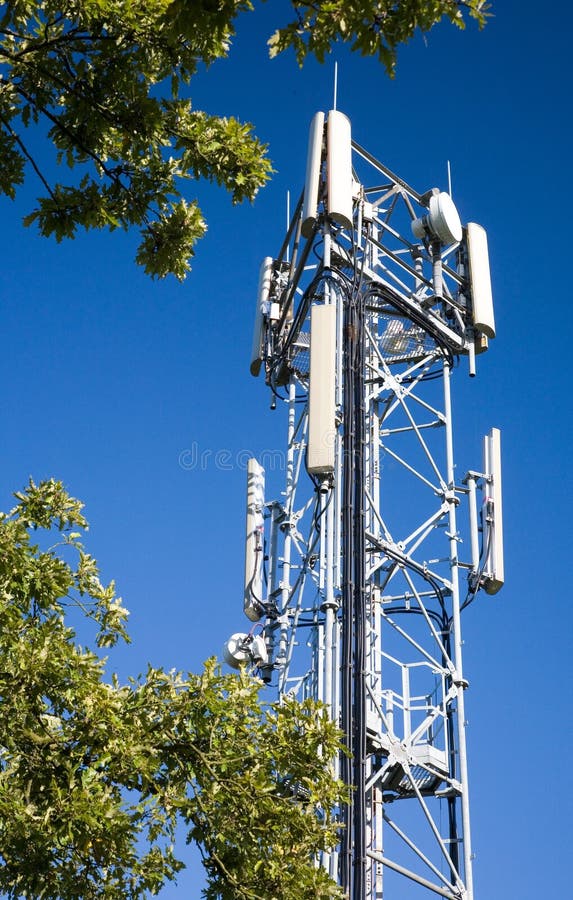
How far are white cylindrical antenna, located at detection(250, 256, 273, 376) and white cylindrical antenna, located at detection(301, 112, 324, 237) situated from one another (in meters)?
3.19

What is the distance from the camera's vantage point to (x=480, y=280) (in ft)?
83.1

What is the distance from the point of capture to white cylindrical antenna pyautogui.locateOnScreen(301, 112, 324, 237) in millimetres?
22078

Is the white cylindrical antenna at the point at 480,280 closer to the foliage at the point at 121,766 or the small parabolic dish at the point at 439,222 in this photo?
the small parabolic dish at the point at 439,222

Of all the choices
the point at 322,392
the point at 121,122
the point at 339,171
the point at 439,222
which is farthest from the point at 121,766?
the point at 439,222

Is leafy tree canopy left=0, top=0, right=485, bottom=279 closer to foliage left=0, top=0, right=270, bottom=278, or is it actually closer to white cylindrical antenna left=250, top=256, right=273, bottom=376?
foliage left=0, top=0, right=270, bottom=278

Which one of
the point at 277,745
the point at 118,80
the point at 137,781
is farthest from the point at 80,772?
the point at 118,80

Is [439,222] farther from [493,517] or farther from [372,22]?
[372,22]

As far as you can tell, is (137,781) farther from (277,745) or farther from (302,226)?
(302,226)

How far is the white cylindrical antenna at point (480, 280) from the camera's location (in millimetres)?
24797

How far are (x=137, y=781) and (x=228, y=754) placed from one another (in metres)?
0.77

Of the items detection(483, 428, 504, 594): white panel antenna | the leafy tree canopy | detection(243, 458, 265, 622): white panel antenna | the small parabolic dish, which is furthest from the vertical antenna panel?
the leafy tree canopy

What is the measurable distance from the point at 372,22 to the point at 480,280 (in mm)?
17850

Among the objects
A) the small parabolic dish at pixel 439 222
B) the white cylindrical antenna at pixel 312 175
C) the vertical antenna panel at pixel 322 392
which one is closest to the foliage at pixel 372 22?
the vertical antenna panel at pixel 322 392

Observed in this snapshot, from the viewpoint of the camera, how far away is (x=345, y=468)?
832 inches
